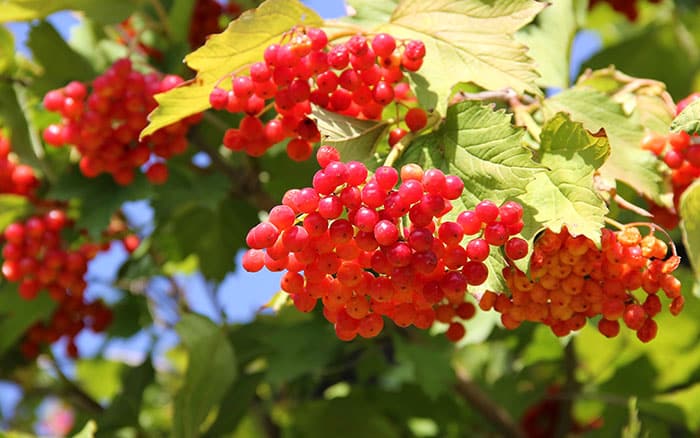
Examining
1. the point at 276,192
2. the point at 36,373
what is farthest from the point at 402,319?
the point at 36,373

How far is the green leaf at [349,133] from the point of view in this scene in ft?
4.76

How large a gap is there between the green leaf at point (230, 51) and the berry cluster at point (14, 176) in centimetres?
113

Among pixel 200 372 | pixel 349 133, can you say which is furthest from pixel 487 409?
pixel 349 133

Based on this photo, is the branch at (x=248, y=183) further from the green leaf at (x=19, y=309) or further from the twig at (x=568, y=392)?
the twig at (x=568, y=392)

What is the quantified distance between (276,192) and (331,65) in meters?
1.02

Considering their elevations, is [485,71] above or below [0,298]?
above

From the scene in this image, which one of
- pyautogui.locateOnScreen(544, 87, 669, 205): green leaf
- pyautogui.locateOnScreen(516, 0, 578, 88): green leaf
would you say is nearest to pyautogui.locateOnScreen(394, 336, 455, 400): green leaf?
pyautogui.locateOnScreen(516, 0, 578, 88): green leaf

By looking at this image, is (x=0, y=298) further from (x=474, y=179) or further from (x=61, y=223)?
(x=474, y=179)

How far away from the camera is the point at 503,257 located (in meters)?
1.39

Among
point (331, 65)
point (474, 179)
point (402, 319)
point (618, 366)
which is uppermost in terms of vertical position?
point (331, 65)

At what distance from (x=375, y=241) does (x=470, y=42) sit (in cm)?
56

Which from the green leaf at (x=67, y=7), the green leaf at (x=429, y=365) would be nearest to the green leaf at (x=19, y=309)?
the green leaf at (x=67, y=7)

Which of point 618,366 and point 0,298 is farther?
point 618,366

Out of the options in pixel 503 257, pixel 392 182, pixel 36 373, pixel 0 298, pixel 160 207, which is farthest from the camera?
pixel 36 373
